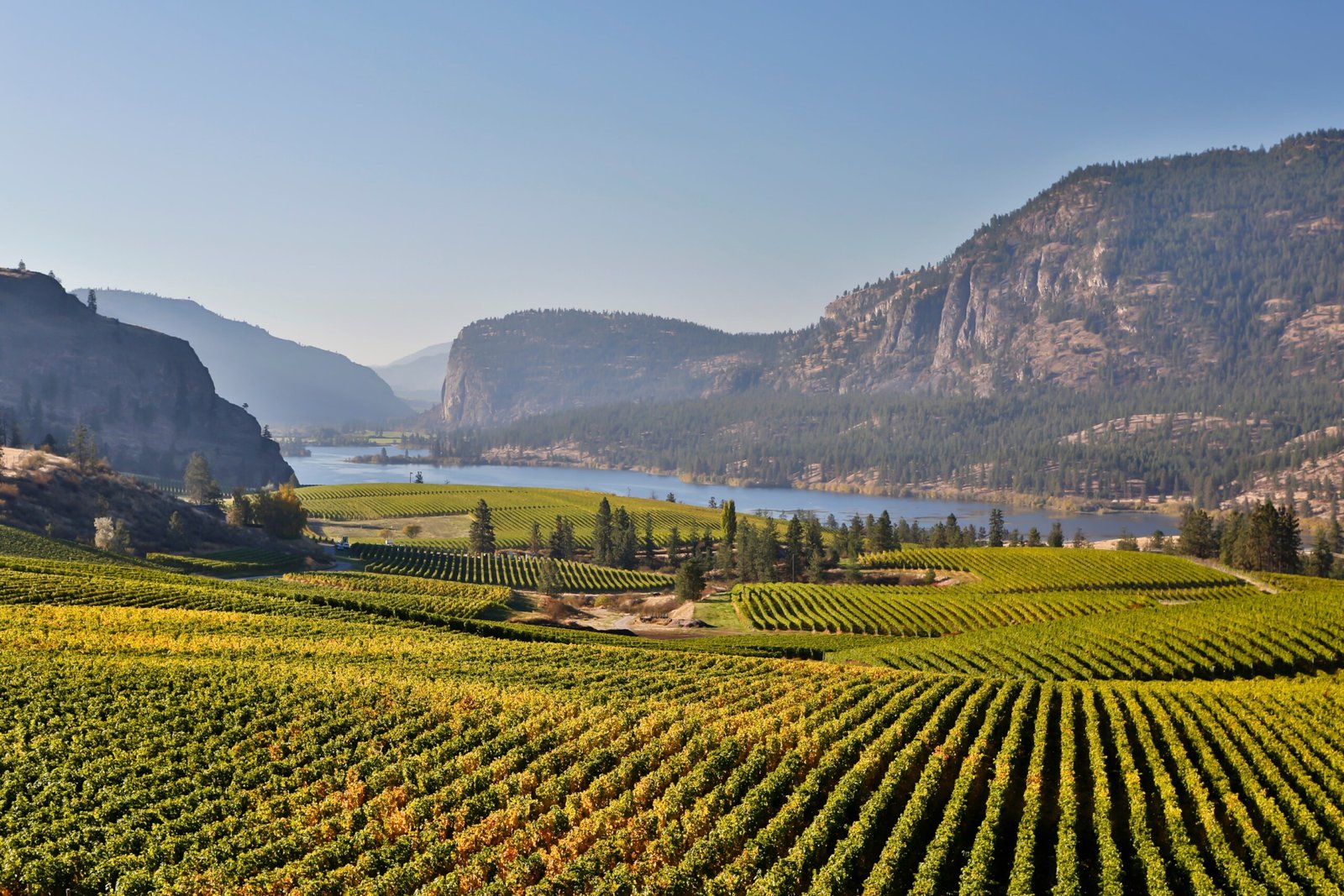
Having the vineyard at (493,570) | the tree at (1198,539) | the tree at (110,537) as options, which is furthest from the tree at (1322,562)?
the tree at (110,537)

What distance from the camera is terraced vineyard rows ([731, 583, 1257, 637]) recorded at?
225 ft

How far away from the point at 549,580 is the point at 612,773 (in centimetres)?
7186

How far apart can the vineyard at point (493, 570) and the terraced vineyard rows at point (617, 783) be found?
64.2 m

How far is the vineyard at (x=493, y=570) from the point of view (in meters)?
100

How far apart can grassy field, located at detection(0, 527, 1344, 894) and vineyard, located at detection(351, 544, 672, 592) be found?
56.7m

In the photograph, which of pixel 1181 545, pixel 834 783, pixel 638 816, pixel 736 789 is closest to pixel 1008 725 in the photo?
pixel 834 783

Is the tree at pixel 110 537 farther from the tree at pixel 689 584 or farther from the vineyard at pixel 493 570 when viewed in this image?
the tree at pixel 689 584

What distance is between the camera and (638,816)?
20531 mm

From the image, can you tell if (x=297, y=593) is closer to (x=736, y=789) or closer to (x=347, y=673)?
(x=347, y=673)

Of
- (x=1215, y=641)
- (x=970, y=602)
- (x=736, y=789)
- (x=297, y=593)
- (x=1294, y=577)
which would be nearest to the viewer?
(x=736, y=789)

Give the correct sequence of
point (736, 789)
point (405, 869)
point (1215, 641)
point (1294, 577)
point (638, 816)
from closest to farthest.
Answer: point (405, 869) < point (638, 816) < point (736, 789) < point (1215, 641) < point (1294, 577)

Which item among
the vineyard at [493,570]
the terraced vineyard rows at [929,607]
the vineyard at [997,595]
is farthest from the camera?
the vineyard at [493,570]

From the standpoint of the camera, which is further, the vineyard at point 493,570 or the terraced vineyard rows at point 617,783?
the vineyard at point 493,570

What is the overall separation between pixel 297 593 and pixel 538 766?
4306 centimetres
